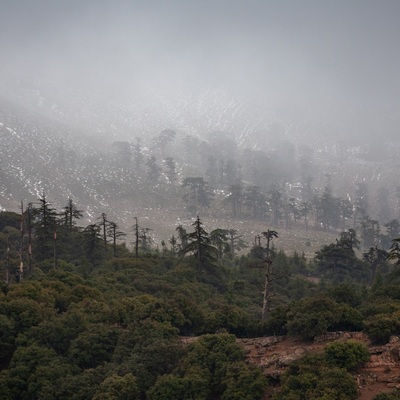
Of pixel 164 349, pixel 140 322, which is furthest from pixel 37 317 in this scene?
pixel 164 349

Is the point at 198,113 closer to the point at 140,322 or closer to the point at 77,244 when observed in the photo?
the point at 77,244

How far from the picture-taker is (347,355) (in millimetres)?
19172

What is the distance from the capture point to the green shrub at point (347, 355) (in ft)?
62.3

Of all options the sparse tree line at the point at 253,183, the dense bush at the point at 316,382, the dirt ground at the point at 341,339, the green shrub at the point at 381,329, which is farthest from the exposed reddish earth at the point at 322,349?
the sparse tree line at the point at 253,183

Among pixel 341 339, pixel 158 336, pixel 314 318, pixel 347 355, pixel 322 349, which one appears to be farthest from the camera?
pixel 158 336

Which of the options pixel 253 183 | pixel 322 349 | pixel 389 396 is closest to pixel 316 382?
pixel 389 396

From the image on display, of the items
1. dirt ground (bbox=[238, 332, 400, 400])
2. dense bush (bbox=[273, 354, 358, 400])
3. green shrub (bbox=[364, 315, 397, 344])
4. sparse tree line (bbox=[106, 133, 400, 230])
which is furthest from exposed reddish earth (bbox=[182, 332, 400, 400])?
sparse tree line (bbox=[106, 133, 400, 230])

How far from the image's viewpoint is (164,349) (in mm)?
22000

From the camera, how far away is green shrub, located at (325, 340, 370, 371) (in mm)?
18991

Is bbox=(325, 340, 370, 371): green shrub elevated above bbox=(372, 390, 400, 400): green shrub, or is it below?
above

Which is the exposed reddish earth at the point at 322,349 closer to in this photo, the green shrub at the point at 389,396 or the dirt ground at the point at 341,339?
the dirt ground at the point at 341,339

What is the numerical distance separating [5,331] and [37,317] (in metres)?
1.94

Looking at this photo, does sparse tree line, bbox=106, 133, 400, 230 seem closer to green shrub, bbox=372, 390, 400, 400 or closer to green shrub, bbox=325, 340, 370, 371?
green shrub, bbox=325, 340, 370, 371

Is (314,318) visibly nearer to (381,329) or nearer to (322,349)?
(322,349)
